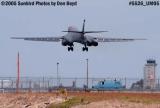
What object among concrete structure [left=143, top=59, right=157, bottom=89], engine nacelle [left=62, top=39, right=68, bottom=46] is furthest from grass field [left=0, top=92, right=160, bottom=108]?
concrete structure [left=143, top=59, right=157, bottom=89]

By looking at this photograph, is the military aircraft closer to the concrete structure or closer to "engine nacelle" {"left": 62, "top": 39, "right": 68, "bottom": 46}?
"engine nacelle" {"left": 62, "top": 39, "right": 68, "bottom": 46}

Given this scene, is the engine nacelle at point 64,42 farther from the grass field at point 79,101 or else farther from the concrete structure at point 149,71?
the concrete structure at point 149,71

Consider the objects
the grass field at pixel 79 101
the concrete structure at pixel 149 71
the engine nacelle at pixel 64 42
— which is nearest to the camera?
the grass field at pixel 79 101

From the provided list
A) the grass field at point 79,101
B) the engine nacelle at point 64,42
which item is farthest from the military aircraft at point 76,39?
the grass field at point 79,101

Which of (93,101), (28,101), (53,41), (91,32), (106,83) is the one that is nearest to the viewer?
(93,101)

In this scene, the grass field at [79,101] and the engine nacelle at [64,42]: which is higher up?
the engine nacelle at [64,42]

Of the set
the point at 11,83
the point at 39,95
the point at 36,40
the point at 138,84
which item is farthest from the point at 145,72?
the point at 39,95

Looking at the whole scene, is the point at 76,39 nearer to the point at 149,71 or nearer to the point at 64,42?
the point at 64,42

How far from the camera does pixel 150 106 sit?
190ft

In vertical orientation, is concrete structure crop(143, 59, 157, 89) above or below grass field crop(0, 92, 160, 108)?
above

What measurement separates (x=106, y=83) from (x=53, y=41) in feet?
65.2

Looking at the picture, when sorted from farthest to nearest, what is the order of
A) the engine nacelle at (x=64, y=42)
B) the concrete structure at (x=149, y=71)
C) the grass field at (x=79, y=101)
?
the concrete structure at (x=149, y=71) < the engine nacelle at (x=64, y=42) < the grass field at (x=79, y=101)

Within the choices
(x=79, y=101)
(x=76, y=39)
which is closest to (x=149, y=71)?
(x=76, y=39)

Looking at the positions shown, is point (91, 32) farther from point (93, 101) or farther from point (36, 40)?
point (93, 101)
